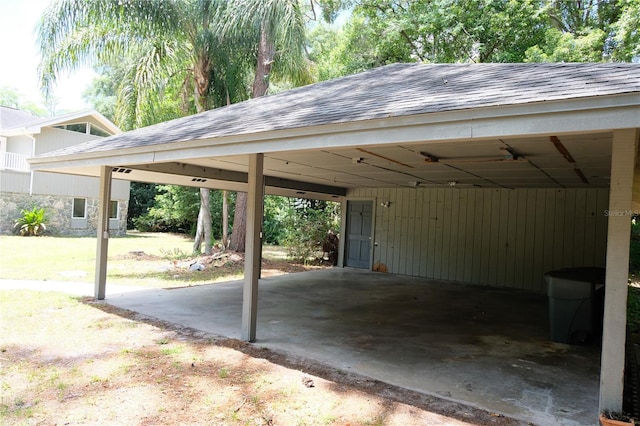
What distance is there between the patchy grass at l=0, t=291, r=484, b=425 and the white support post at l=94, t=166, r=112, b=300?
162cm

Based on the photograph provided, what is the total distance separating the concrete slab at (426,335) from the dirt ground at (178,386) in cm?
37

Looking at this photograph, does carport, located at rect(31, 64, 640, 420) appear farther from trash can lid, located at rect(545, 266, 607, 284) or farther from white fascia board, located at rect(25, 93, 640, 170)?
trash can lid, located at rect(545, 266, 607, 284)

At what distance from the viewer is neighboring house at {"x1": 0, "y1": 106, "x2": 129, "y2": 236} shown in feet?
53.3

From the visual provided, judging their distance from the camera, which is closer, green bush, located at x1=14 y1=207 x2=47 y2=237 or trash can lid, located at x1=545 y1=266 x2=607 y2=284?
trash can lid, located at x1=545 y1=266 x2=607 y2=284

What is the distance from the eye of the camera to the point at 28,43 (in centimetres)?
1071

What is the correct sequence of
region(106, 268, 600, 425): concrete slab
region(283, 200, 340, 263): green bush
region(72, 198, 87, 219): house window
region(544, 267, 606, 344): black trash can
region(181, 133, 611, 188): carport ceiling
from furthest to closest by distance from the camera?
1. region(72, 198, 87, 219): house window
2. region(283, 200, 340, 263): green bush
3. region(544, 267, 606, 344): black trash can
4. region(181, 133, 611, 188): carport ceiling
5. region(106, 268, 600, 425): concrete slab

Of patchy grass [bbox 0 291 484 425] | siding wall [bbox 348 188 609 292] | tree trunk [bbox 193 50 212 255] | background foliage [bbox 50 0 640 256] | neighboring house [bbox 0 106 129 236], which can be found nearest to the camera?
patchy grass [bbox 0 291 484 425]

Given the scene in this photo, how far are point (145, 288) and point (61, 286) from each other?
1486 mm

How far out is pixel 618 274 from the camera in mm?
2875

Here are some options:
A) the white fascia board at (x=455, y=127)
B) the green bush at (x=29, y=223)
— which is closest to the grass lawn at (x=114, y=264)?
the green bush at (x=29, y=223)

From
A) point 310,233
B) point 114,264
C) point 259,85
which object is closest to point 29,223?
point 114,264

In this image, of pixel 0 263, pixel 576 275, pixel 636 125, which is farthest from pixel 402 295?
pixel 0 263

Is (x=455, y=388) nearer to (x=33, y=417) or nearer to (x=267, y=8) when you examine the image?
(x=33, y=417)

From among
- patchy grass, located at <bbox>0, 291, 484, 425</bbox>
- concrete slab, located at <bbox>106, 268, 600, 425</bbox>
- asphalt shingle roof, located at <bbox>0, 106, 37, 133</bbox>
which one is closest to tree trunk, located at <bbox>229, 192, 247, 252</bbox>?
concrete slab, located at <bbox>106, 268, 600, 425</bbox>
